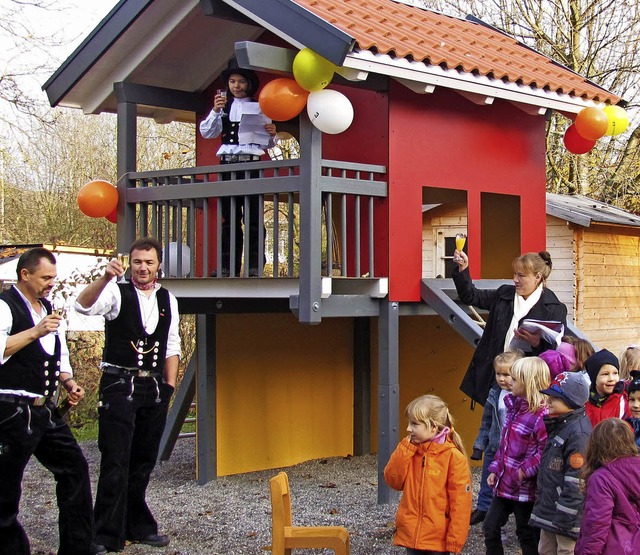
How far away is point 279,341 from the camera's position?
408 inches

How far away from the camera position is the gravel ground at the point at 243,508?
686 centimetres

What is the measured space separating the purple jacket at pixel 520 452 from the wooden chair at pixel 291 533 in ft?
3.35

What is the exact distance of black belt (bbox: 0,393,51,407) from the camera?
5566 millimetres

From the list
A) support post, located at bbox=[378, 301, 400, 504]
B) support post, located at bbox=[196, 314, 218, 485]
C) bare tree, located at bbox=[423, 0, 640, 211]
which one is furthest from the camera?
bare tree, located at bbox=[423, 0, 640, 211]

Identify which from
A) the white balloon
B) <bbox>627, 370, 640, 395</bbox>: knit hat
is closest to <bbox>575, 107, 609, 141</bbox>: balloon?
the white balloon

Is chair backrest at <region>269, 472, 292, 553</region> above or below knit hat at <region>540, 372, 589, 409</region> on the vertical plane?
below

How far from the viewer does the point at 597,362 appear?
5941 millimetres

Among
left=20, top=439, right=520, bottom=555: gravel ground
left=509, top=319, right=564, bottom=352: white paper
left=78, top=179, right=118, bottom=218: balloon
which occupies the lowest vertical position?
left=20, top=439, right=520, bottom=555: gravel ground

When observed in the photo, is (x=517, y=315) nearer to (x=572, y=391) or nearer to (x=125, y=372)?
(x=572, y=391)

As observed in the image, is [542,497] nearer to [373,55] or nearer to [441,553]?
[441,553]

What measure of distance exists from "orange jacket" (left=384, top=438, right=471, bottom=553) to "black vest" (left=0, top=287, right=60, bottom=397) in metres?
2.22

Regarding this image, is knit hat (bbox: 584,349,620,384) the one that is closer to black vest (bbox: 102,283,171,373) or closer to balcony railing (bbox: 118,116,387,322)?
balcony railing (bbox: 118,116,387,322)

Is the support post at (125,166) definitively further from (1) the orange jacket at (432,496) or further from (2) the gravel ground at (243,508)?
(1) the orange jacket at (432,496)

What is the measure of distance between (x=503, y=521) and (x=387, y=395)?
8.69 feet
